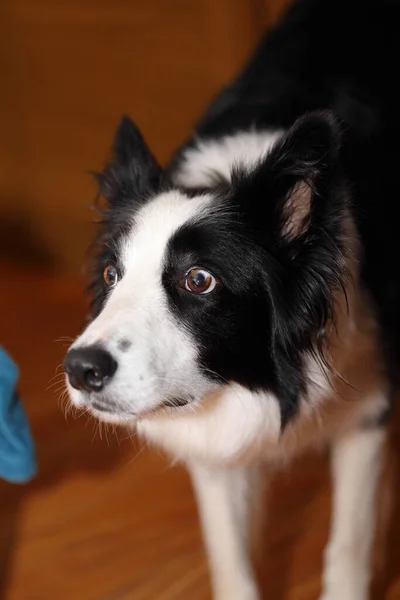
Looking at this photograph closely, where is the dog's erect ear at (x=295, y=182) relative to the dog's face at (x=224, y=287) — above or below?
above

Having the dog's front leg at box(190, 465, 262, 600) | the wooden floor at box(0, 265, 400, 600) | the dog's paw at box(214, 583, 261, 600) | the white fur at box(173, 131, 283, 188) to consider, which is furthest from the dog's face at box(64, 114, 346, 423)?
the wooden floor at box(0, 265, 400, 600)

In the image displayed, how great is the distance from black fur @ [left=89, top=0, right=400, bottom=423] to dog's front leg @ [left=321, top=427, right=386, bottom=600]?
0.16 metres

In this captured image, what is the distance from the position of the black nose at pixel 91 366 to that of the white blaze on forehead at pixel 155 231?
151mm

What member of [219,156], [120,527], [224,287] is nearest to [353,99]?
[219,156]

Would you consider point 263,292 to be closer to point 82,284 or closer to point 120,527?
point 120,527

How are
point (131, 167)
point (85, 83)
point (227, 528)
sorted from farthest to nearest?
1. point (85, 83)
2. point (227, 528)
3. point (131, 167)

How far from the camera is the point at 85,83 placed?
290cm

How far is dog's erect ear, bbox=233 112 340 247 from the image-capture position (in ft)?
4.08

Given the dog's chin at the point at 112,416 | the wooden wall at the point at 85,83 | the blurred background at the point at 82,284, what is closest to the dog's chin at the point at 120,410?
the dog's chin at the point at 112,416

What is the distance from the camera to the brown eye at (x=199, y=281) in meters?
1.33

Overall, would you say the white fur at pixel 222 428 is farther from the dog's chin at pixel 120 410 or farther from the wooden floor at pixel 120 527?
the wooden floor at pixel 120 527

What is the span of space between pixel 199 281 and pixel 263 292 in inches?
4.7

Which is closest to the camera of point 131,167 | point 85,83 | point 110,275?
point 110,275

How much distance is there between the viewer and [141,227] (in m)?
1.39
